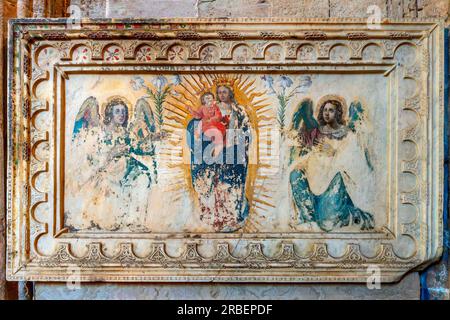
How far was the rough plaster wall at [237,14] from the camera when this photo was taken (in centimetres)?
288

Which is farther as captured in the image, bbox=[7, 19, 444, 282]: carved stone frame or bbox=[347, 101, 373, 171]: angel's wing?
bbox=[347, 101, 373, 171]: angel's wing

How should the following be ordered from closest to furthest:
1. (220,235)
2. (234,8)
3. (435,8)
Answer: (220,235)
(435,8)
(234,8)

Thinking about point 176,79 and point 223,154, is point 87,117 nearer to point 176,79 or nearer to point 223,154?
point 176,79

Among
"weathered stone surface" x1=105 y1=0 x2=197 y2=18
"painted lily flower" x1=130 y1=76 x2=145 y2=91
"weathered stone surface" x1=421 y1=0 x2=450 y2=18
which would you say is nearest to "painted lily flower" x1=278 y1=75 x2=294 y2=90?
"weathered stone surface" x1=105 y1=0 x2=197 y2=18

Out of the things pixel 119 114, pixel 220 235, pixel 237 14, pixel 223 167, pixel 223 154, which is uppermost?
pixel 237 14

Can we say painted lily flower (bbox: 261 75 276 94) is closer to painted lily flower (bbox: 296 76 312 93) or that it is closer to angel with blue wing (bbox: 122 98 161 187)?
painted lily flower (bbox: 296 76 312 93)

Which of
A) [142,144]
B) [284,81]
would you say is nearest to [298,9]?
[284,81]

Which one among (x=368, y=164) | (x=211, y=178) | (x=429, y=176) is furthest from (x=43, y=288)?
(x=429, y=176)

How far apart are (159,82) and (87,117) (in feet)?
2.49

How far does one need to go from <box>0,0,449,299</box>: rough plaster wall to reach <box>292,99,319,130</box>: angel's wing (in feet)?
3.03

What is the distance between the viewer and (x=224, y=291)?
114 inches

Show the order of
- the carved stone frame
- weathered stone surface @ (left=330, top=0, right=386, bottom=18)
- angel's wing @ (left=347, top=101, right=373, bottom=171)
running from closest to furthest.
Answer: the carved stone frame, angel's wing @ (left=347, top=101, right=373, bottom=171), weathered stone surface @ (left=330, top=0, right=386, bottom=18)

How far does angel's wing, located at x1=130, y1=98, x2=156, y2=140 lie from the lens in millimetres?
2947
